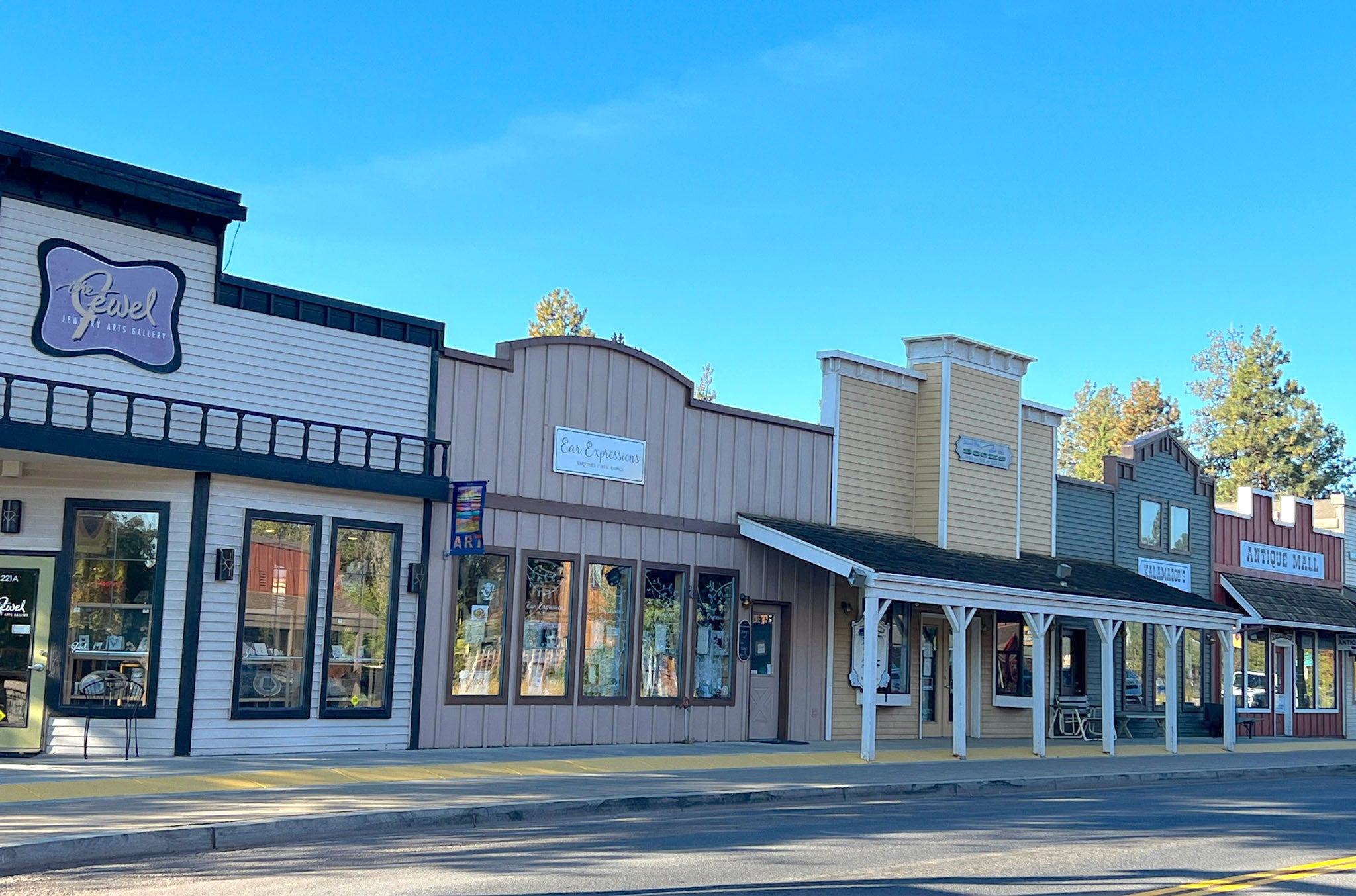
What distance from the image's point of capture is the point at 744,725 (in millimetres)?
21219

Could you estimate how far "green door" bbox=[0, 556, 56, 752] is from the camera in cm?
1512

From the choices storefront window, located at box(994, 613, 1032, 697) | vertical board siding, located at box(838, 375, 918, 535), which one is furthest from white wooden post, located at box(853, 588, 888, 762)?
storefront window, located at box(994, 613, 1032, 697)

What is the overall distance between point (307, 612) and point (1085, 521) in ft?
55.4

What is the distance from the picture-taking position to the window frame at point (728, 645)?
67.1 ft

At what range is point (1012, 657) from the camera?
25594 millimetres

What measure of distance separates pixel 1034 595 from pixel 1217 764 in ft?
13.4

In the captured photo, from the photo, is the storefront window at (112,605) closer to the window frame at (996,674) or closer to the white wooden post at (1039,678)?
the white wooden post at (1039,678)

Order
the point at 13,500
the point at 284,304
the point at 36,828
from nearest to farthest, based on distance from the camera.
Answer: the point at 36,828 → the point at 13,500 → the point at 284,304

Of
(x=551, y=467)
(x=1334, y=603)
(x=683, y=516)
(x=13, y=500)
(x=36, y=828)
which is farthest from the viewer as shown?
→ (x=1334, y=603)

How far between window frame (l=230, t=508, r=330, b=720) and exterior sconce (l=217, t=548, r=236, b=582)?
0.16 metres

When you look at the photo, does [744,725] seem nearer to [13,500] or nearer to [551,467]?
[551,467]

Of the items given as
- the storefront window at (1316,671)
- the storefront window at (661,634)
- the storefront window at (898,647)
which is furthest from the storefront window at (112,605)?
the storefront window at (1316,671)

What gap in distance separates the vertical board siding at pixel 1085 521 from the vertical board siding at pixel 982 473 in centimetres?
223

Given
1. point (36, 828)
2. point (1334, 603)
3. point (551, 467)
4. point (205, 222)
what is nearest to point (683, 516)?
point (551, 467)
